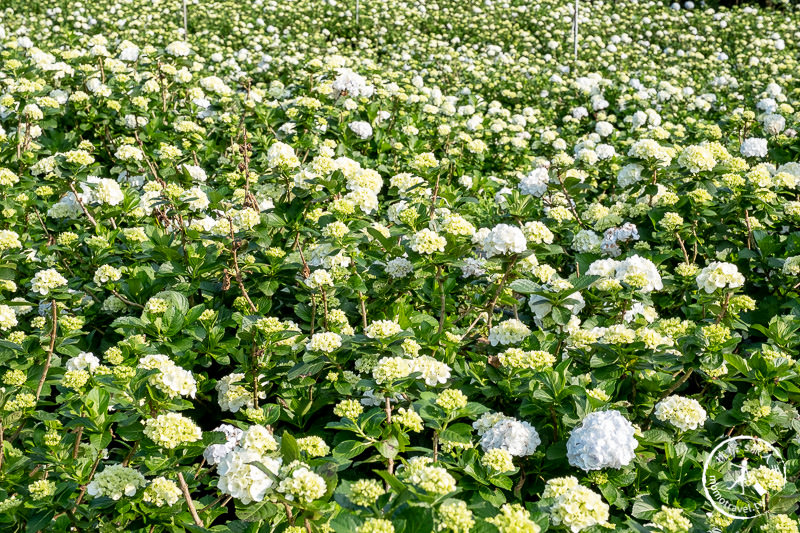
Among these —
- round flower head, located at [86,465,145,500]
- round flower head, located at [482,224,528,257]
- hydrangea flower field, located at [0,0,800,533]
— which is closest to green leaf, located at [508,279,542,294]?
hydrangea flower field, located at [0,0,800,533]

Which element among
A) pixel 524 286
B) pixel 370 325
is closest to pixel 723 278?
pixel 524 286

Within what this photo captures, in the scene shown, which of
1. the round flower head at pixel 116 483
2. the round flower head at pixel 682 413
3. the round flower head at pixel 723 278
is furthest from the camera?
the round flower head at pixel 723 278

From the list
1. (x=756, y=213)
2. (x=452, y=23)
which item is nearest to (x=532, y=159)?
(x=756, y=213)

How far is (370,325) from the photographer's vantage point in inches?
94.7

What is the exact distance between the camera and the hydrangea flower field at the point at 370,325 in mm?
1913

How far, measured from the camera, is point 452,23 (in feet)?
35.6

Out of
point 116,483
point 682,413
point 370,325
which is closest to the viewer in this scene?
point 116,483

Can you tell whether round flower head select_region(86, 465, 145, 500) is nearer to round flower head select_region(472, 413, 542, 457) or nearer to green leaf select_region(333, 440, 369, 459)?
green leaf select_region(333, 440, 369, 459)

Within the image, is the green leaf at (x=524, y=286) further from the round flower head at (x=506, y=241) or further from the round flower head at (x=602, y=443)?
the round flower head at (x=602, y=443)

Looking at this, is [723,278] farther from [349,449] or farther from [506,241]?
[349,449]

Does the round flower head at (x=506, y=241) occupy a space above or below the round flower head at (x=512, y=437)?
above

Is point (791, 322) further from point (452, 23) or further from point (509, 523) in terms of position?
point (452, 23)

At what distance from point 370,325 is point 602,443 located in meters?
0.85

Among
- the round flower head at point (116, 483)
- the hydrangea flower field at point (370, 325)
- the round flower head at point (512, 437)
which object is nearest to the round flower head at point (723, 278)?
the hydrangea flower field at point (370, 325)
